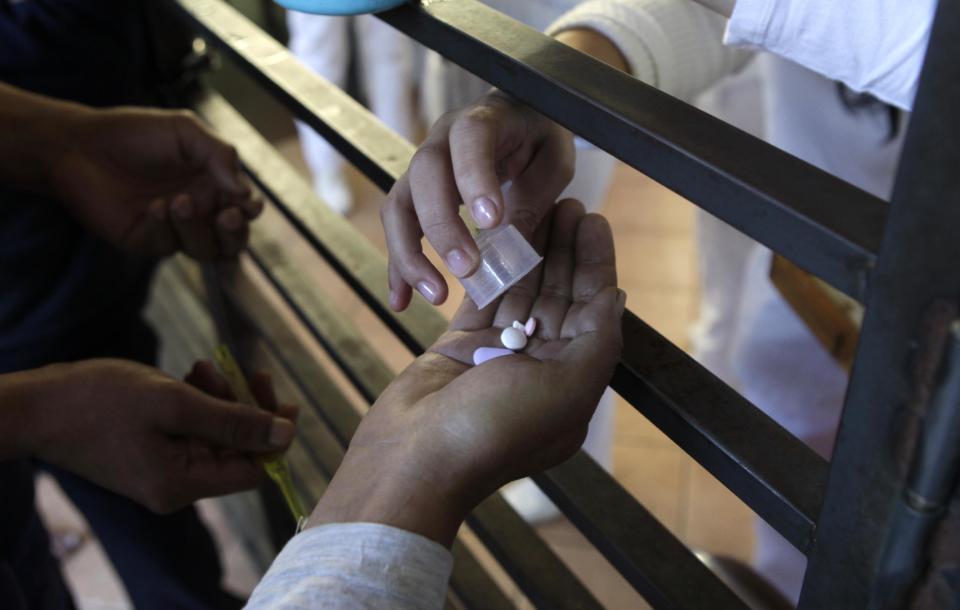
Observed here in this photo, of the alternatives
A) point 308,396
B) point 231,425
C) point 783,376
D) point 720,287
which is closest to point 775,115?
point 783,376

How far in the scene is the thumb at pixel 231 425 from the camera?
0.77 m

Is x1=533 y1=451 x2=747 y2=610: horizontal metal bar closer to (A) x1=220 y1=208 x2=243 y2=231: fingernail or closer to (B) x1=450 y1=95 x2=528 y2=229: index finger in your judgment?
(B) x1=450 y1=95 x2=528 y2=229: index finger

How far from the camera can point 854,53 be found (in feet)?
1.47

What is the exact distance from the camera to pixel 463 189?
531 millimetres

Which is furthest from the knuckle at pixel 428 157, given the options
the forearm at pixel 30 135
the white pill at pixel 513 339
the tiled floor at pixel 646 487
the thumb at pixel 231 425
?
the tiled floor at pixel 646 487

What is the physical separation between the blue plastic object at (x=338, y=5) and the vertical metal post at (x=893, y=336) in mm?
331

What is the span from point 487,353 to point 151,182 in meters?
0.63

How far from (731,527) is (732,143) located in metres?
1.42

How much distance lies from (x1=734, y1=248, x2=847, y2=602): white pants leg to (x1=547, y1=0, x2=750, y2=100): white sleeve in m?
0.42

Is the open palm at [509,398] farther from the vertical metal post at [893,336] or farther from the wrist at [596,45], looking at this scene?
the wrist at [596,45]

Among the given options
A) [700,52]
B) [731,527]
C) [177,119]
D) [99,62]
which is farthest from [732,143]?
[731,527]

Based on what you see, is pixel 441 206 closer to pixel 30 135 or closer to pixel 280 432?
pixel 280 432

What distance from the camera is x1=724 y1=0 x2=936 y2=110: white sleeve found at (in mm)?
420

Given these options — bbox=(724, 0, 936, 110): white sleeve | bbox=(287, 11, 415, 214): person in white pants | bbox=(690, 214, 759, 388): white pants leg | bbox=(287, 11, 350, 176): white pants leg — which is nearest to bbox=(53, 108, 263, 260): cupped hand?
bbox=(724, 0, 936, 110): white sleeve
